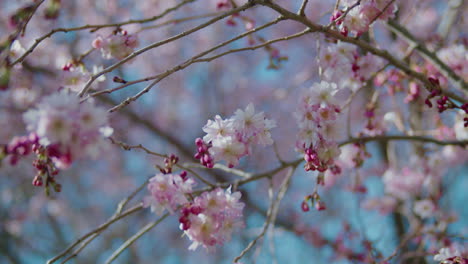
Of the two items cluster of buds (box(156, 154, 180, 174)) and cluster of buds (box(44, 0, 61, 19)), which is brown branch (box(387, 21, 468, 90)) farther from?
cluster of buds (box(44, 0, 61, 19))

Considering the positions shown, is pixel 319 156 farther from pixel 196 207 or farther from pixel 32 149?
pixel 32 149

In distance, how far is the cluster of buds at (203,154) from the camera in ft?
5.06

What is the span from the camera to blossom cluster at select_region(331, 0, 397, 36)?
5.79 feet

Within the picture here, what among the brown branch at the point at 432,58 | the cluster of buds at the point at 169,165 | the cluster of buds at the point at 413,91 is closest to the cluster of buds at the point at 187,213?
the cluster of buds at the point at 169,165

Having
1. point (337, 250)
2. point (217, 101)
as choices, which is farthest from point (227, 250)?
point (337, 250)

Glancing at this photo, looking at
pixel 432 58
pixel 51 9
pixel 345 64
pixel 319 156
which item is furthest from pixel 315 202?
pixel 51 9

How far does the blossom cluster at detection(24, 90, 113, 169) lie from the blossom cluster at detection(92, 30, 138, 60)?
90 centimetres

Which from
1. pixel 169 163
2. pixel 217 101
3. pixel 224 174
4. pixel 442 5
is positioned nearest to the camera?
pixel 169 163

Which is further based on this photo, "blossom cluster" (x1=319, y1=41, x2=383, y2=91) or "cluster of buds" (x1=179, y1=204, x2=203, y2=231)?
"blossom cluster" (x1=319, y1=41, x2=383, y2=91)

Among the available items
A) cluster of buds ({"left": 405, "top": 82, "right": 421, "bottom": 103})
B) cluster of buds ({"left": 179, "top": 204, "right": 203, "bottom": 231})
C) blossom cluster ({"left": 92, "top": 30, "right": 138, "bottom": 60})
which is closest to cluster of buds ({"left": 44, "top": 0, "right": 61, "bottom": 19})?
blossom cluster ({"left": 92, "top": 30, "right": 138, "bottom": 60})

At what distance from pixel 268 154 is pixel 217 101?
4.38ft

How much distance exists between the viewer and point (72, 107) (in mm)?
1050

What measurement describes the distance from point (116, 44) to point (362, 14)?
44.0 inches

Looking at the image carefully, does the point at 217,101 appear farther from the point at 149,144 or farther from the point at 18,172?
the point at 18,172
